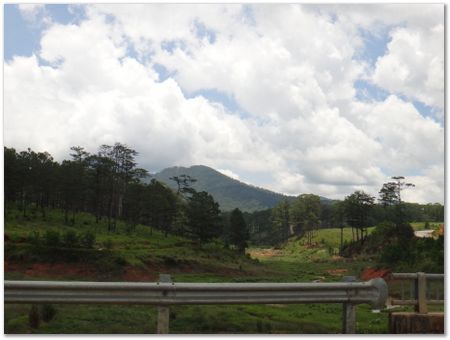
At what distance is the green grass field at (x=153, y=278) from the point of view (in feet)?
27.9

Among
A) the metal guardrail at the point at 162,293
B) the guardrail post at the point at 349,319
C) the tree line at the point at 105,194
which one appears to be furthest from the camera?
the tree line at the point at 105,194

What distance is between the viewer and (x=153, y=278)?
41.8 metres

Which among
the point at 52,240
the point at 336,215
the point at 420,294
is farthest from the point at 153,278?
the point at 336,215

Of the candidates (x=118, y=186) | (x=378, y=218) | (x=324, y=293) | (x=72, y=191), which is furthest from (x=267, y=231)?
(x=324, y=293)

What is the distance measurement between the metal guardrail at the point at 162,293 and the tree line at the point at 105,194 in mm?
63417

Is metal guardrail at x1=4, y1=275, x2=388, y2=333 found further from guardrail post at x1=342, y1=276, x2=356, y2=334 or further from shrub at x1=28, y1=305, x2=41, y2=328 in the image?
shrub at x1=28, y1=305, x2=41, y2=328

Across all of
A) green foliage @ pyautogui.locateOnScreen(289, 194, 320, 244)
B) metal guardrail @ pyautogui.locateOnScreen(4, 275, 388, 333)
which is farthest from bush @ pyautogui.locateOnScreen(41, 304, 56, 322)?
green foliage @ pyautogui.locateOnScreen(289, 194, 320, 244)

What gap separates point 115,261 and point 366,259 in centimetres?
4889

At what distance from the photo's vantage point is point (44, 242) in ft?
144

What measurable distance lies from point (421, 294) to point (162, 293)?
4.20 meters

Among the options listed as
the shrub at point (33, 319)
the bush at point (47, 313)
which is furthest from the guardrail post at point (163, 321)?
the bush at point (47, 313)

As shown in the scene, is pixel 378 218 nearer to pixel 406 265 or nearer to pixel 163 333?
pixel 406 265

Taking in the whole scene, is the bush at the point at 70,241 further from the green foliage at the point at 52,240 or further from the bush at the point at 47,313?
the bush at the point at 47,313

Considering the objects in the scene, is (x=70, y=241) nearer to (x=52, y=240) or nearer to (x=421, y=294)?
(x=52, y=240)
